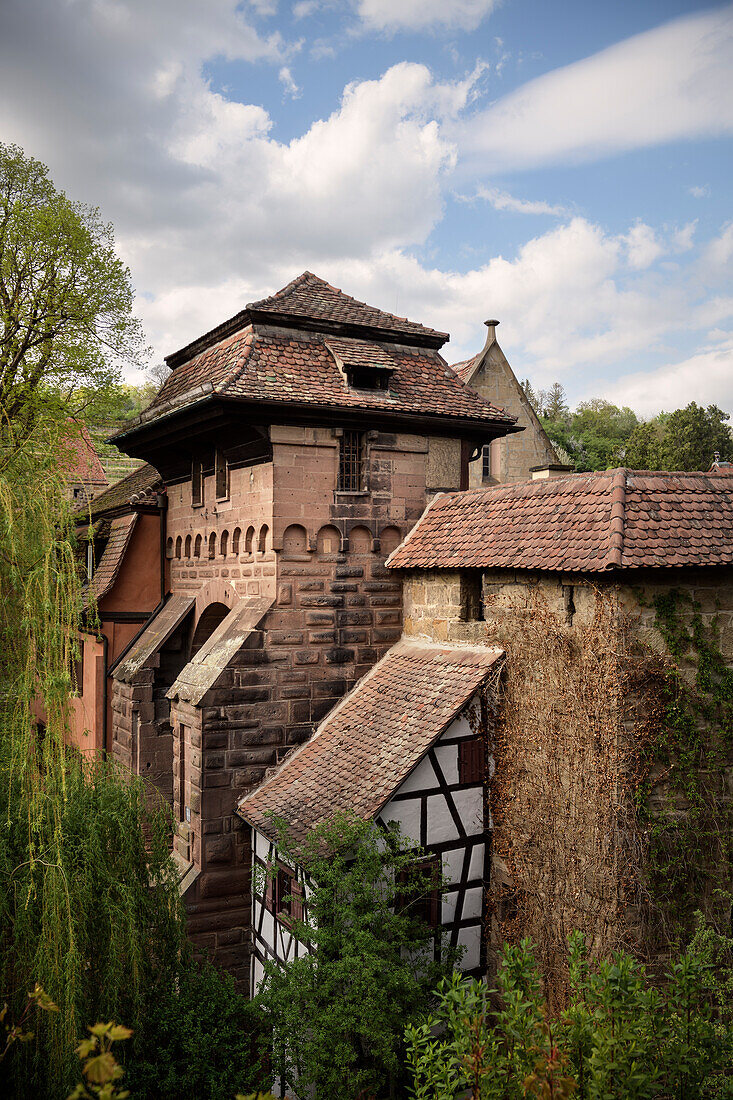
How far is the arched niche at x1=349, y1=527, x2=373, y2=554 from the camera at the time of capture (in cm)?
963

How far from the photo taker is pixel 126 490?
14773 millimetres

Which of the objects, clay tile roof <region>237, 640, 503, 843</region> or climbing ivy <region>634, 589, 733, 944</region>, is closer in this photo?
climbing ivy <region>634, 589, 733, 944</region>

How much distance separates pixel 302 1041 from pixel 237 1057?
0.56m

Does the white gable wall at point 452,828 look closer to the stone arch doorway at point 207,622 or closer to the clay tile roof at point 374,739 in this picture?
the clay tile roof at point 374,739

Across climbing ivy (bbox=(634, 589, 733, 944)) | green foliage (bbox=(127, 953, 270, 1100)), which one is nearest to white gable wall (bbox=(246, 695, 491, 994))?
green foliage (bbox=(127, 953, 270, 1100))

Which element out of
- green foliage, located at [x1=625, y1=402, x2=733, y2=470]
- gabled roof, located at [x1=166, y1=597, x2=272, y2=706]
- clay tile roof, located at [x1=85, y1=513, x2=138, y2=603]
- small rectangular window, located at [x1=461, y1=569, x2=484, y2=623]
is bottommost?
gabled roof, located at [x1=166, y1=597, x2=272, y2=706]

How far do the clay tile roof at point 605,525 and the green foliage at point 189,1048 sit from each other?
4.60 m

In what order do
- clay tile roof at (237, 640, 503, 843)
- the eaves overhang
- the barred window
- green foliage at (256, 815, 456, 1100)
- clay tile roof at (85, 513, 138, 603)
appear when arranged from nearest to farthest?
green foliage at (256, 815, 456, 1100)
clay tile roof at (237, 640, 503, 843)
the eaves overhang
the barred window
clay tile roof at (85, 513, 138, 603)

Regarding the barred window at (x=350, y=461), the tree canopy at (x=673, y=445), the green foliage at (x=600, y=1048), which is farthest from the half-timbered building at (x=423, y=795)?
the tree canopy at (x=673, y=445)

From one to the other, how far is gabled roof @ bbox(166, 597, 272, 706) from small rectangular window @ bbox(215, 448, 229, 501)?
1570 mm

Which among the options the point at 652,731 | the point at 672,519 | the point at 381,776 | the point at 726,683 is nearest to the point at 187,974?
the point at 381,776

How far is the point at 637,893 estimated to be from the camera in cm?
653

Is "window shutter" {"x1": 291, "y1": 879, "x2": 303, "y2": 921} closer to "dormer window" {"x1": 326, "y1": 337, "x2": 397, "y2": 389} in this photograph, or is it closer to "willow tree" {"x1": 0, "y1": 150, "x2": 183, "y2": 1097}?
"willow tree" {"x1": 0, "y1": 150, "x2": 183, "y2": 1097}

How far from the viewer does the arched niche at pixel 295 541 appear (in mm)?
9219
